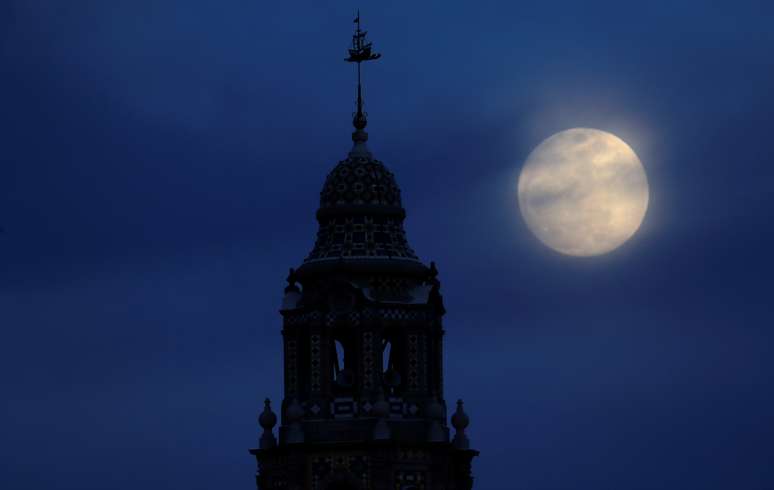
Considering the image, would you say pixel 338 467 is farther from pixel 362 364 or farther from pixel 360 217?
pixel 360 217

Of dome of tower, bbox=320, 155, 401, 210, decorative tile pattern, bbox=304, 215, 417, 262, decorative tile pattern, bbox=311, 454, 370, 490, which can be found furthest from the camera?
dome of tower, bbox=320, 155, 401, 210

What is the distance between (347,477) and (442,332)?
26.0 feet

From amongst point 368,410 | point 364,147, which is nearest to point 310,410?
point 368,410

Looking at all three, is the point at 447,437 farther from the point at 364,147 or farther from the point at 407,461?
the point at 364,147

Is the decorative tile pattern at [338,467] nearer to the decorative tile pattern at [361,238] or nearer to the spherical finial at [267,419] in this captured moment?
the spherical finial at [267,419]

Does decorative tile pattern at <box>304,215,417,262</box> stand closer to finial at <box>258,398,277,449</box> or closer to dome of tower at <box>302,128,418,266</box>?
dome of tower at <box>302,128,418,266</box>

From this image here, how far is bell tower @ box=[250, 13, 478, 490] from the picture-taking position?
123m

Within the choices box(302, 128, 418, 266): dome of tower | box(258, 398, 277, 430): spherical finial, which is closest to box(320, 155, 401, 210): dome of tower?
box(302, 128, 418, 266): dome of tower

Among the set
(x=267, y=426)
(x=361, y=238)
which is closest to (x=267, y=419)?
(x=267, y=426)

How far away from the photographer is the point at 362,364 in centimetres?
12419

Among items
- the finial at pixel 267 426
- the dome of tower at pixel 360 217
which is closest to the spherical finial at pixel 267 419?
the finial at pixel 267 426

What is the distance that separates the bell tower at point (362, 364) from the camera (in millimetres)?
123188

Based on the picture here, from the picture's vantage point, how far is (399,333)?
12581 cm

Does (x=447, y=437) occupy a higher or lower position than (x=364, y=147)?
lower
